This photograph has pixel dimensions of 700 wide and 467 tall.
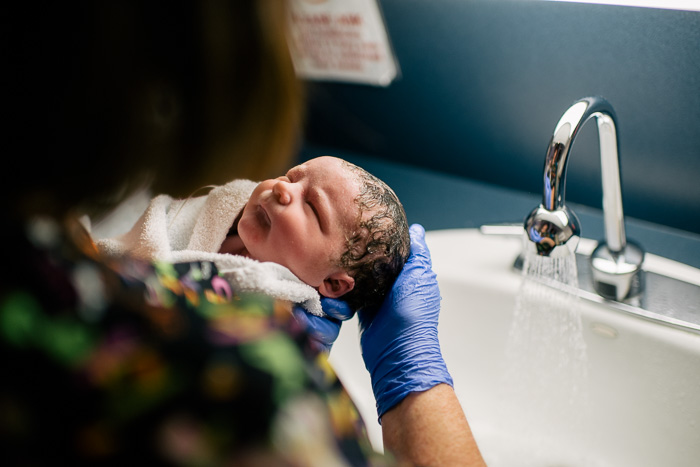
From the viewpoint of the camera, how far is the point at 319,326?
35.4 inches

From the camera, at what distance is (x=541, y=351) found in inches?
42.4

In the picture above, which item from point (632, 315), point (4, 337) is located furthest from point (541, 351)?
point (4, 337)

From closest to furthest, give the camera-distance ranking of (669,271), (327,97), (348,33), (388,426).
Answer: (388,426) < (669,271) < (348,33) < (327,97)

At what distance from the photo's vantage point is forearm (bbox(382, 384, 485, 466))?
0.65 meters

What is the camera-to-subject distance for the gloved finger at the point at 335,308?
2.97 feet

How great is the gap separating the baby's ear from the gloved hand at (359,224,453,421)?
0.07 m

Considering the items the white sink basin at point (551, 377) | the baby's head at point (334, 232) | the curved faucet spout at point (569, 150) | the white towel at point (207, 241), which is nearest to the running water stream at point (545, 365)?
the white sink basin at point (551, 377)

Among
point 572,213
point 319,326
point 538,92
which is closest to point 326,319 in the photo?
point 319,326

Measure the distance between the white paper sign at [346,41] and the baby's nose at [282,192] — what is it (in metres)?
0.49

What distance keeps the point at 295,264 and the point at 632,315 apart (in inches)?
23.7

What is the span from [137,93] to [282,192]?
0.56m

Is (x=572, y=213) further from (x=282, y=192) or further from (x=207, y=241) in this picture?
(x=207, y=241)

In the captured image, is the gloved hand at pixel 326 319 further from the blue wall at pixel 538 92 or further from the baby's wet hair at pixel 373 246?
the blue wall at pixel 538 92

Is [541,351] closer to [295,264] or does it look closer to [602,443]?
→ [602,443]
